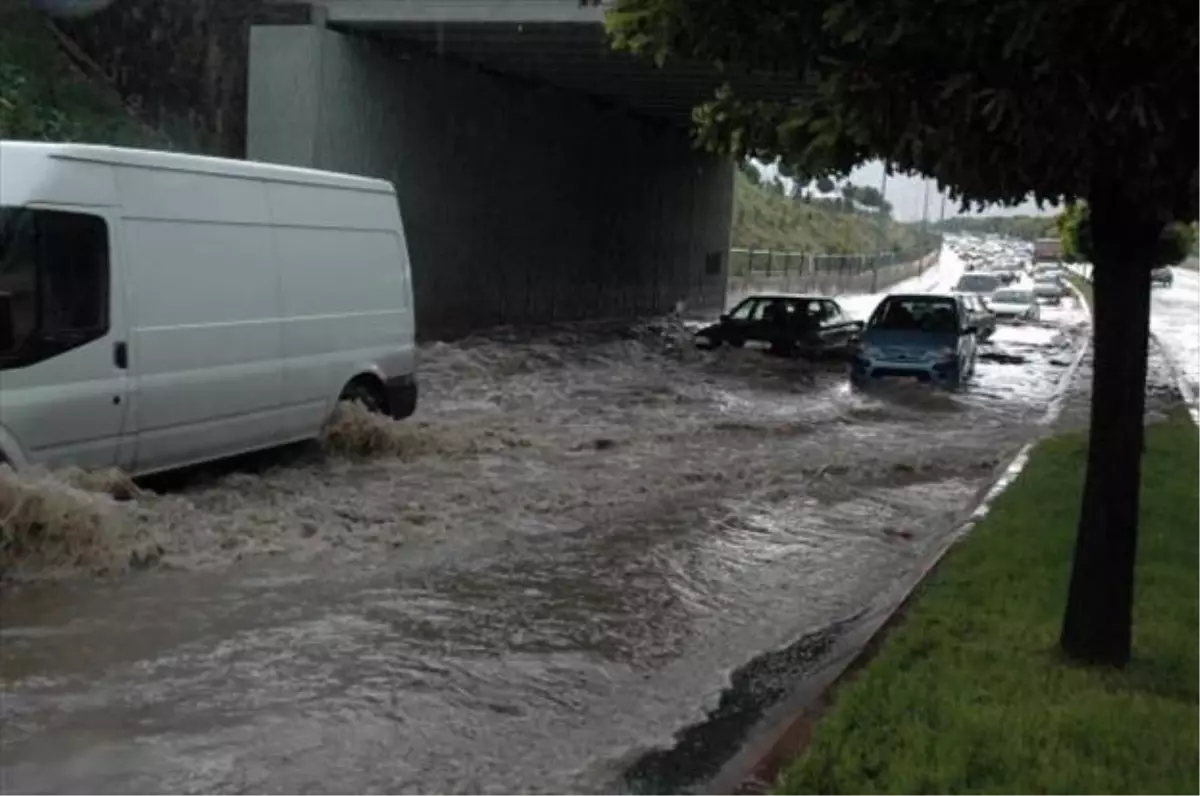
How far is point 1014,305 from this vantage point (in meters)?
48.4

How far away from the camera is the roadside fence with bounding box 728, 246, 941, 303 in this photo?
181ft

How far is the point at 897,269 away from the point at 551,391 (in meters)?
67.0

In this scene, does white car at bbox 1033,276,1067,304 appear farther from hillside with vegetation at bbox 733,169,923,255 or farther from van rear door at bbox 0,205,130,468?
van rear door at bbox 0,205,130,468

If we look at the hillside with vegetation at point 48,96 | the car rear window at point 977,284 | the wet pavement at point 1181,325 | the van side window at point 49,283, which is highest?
the hillside with vegetation at point 48,96

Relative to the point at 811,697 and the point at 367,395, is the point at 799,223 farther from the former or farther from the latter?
the point at 811,697

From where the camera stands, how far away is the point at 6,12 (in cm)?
1992

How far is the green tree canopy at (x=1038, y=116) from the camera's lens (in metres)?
5.27

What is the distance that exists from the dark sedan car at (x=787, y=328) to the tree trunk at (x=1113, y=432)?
66.5 ft

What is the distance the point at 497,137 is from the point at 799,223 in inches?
2308

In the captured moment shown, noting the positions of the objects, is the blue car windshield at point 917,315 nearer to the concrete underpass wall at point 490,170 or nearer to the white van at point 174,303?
the concrete underpass wall at point 490,170

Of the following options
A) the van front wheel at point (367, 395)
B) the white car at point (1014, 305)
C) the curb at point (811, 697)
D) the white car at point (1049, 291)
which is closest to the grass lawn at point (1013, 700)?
the curb at point (811, 697)

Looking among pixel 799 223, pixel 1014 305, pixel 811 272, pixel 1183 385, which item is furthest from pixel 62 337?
pixel 799 223

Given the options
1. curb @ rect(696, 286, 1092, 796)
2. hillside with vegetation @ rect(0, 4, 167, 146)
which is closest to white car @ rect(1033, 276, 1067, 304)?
hillside with vegetation @ rect(0, 4, 167, 146)

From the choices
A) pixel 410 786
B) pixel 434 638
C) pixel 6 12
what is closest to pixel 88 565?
pixel 434 638
